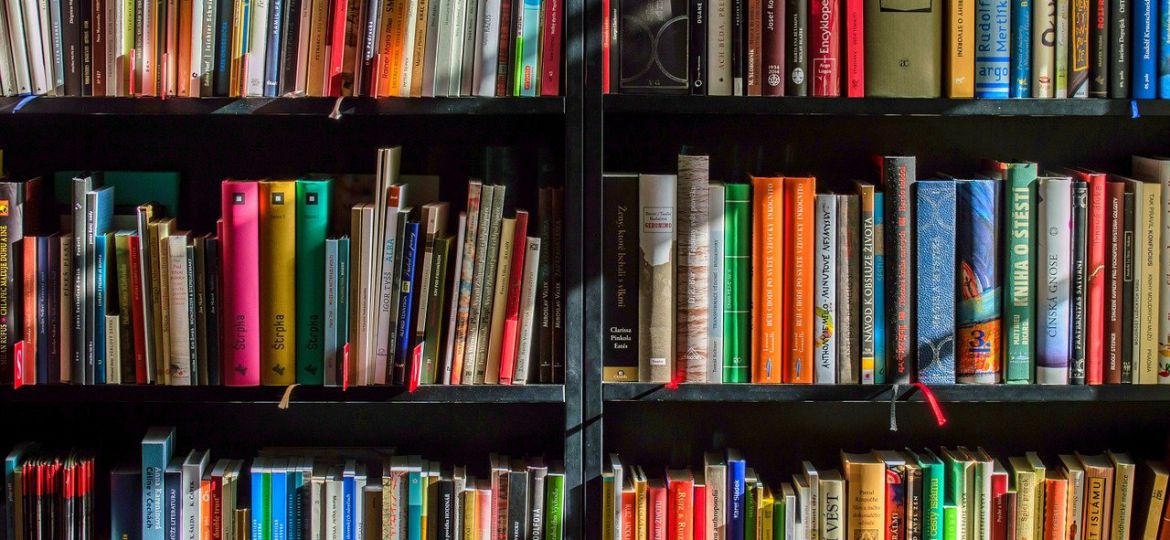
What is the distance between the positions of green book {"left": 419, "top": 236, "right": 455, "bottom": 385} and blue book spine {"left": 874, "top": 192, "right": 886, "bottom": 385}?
1.96 ft

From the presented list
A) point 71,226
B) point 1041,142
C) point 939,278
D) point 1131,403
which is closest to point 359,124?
point 71,226

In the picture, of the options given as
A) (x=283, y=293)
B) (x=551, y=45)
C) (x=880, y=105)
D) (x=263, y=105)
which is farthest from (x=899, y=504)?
(x=263, y=105)

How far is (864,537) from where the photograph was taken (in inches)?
70.9

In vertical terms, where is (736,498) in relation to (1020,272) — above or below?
below

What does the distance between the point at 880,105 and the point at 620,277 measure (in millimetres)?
431

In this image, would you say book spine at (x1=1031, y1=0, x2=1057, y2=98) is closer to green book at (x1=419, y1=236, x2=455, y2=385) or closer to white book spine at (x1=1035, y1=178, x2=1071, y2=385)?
white book spine at (x1=1035, y1=178, x2=1071, y2=385)

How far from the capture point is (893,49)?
1677 mm

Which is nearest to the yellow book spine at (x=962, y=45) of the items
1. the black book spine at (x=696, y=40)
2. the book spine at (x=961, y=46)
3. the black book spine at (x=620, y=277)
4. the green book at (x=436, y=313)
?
the book spine at (x=961, y=46)

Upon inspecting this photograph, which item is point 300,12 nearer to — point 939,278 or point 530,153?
point 530,153

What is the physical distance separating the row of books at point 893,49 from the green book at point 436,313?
1.05 ft

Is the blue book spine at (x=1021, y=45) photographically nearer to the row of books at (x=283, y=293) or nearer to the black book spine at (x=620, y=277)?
the black book spine at (x=620, y=277)

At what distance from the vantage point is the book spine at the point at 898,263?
169 cm

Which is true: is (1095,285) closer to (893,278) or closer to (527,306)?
(893,278)

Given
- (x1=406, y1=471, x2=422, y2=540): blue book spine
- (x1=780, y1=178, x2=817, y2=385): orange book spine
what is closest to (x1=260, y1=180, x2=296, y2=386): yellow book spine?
(x1=406, y1=471, x2=422, y2=540): blue book spine
